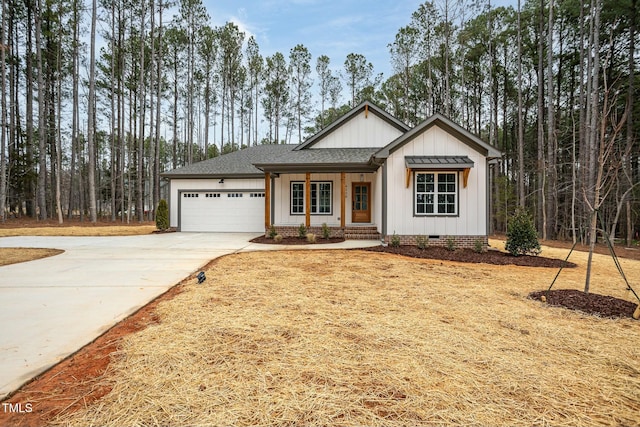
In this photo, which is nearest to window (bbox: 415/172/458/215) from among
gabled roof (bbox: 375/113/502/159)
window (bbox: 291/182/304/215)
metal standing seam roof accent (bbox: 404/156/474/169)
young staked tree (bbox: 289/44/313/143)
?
metal standing seam roof accent (bbox: 404/156/474/169)

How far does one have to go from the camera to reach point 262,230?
15.1 meters

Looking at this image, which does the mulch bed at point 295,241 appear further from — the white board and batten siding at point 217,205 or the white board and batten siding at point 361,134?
the white board and batten siding at point 361,134

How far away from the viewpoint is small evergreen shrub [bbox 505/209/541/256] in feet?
27.4

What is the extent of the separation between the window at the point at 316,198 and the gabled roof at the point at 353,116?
192 centimetres

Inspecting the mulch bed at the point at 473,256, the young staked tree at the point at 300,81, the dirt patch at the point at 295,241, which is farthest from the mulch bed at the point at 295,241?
the young staked tree at the point at 300,81

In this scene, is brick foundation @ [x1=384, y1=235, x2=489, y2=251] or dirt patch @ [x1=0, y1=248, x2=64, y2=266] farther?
brick foundation @ [x1=384, y1=235, x2=489, y2=251]

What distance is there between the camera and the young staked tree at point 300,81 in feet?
91.5

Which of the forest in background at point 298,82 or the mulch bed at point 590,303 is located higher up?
the forest in background at point 298,82

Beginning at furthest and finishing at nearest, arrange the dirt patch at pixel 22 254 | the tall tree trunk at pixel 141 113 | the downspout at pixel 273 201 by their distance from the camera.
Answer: the tall tree trunk at pixel 141 113 → the downspout at pixel 273 201 → the dirt patch at pixel 22 254

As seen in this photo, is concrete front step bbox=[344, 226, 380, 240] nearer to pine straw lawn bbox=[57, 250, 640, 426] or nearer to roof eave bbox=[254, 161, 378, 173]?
roof eave bbox=[254, 161, 378, 173]

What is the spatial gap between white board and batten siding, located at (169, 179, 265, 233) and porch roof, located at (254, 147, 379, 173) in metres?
3.13

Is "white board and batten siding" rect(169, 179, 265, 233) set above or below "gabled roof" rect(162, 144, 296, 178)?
below

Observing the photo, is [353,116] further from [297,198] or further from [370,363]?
[370,363]

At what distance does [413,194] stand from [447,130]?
240 centimetres
